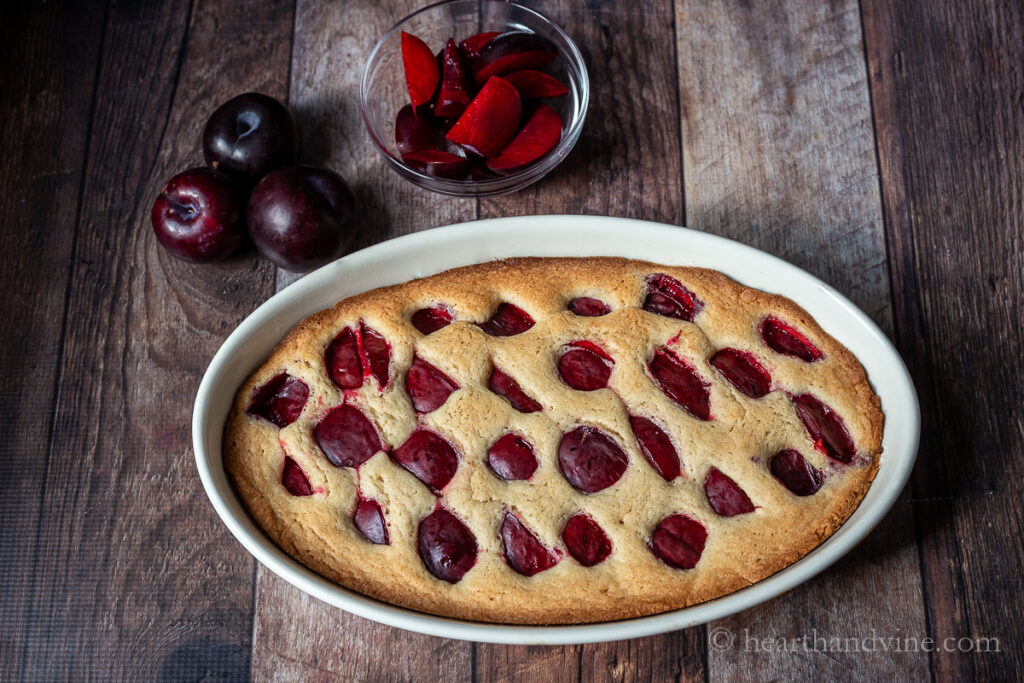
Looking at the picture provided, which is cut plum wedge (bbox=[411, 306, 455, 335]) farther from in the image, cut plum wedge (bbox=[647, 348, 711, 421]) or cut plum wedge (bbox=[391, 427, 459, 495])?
cut plum wedge (bbox=[647, 348, 711, 421])

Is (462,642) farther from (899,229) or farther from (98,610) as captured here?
(899,229)

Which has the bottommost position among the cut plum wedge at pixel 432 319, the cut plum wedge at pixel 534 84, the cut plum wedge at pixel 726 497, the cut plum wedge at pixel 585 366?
the cut plum wedge at pixel 726 497

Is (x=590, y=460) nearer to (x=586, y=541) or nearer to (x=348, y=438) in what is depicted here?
(x=586, y=541)

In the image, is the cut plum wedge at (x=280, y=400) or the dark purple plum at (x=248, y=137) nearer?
the cut plum wedge at (x=280, y=400)

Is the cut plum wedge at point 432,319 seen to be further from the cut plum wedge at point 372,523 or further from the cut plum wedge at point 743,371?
the cut plum wedge at point 743,371

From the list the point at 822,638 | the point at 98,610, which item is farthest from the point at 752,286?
the point at 98,610

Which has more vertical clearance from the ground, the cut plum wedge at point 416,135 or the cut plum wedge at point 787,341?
the cut plum wedge at point 416,135

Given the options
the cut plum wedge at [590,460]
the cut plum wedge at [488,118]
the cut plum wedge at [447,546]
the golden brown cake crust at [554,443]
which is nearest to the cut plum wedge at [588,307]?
the golden brown cake crust at [554,443]
